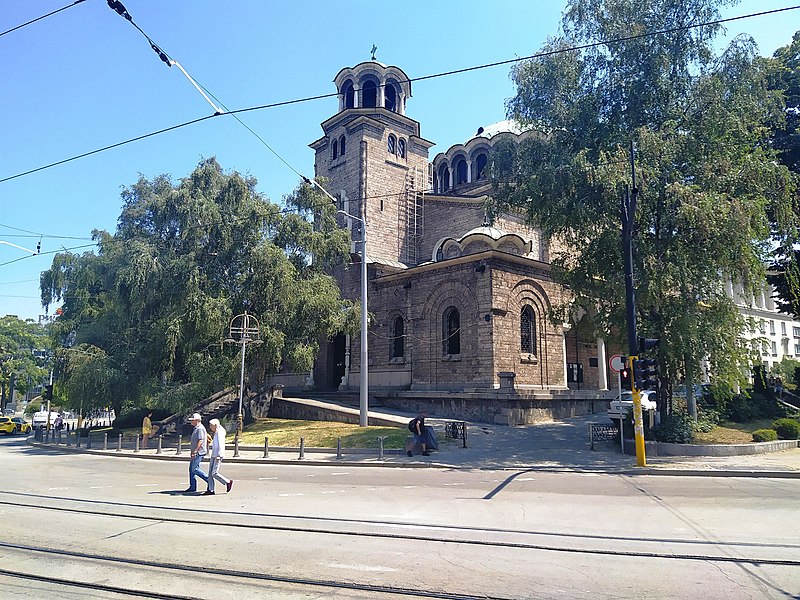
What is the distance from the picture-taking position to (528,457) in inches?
648

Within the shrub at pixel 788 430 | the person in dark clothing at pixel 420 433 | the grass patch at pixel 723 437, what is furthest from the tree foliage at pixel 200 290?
the shrub at pixel 788 430

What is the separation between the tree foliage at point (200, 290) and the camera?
24734 millimetres

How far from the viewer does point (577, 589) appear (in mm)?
5195

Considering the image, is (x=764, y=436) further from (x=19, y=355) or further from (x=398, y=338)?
(x=19, y=355)

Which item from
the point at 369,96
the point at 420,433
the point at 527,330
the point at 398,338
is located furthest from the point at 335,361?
the point at 420,433

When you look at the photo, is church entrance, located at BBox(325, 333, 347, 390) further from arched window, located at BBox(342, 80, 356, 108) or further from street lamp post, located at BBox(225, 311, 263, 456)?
arched window, located at BBox(342, 80, 356, 108)

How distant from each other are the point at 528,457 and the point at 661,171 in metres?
9.64

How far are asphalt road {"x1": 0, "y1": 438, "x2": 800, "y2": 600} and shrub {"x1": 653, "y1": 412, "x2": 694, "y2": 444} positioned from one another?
160 inches

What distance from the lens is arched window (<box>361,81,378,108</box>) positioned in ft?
120

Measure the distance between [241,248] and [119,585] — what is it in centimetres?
2270

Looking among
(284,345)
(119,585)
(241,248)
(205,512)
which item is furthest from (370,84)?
(119,585)

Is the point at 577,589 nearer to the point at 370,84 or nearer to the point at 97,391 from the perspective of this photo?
the point at 97,391

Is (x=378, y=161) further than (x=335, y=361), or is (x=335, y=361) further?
(x=378, y=161)

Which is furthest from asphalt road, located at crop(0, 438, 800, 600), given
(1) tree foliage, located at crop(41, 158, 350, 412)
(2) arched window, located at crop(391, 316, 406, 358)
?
(2) arched window, located at crop(391, 316, 406, 358)
